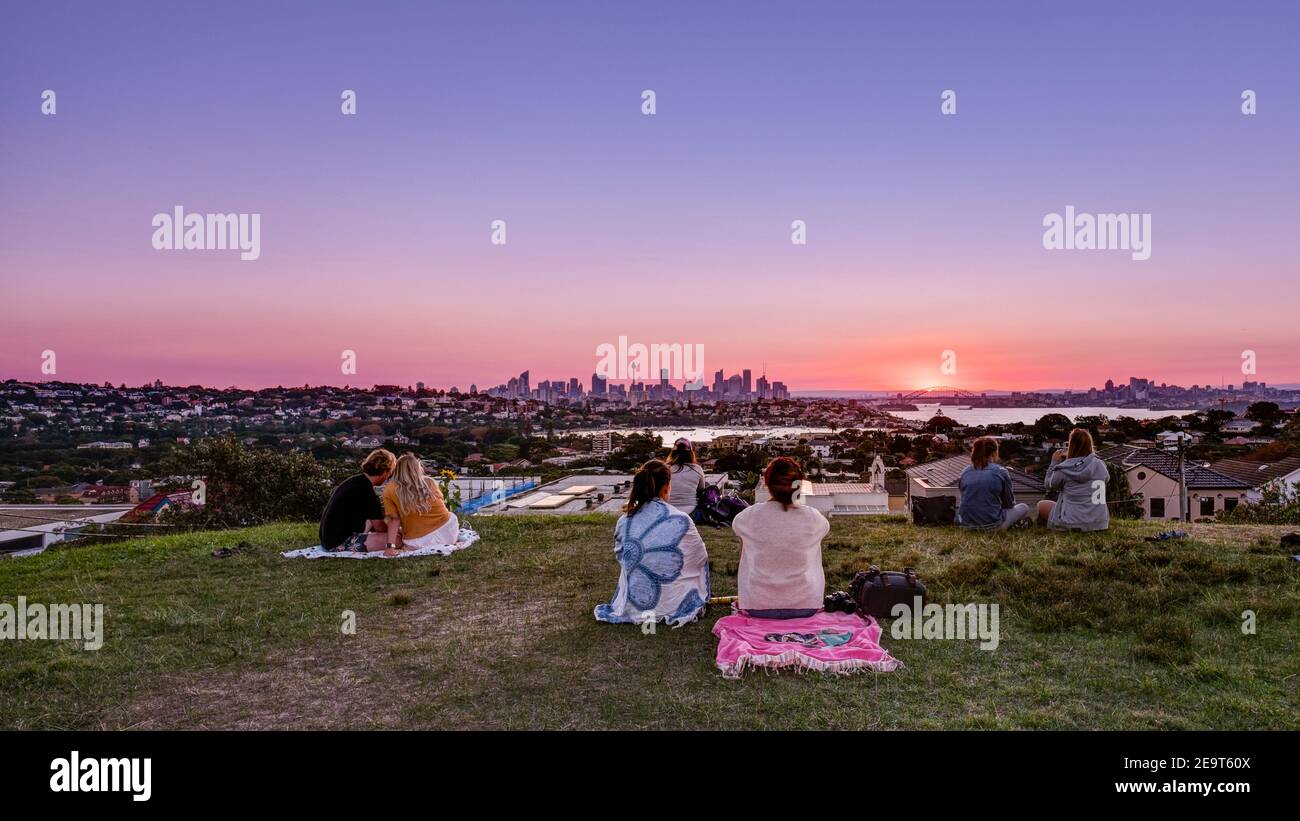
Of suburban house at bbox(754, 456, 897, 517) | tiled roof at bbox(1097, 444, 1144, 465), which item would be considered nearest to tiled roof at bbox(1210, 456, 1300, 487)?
tiled roof at bbox(1097, 444, 1144, 465)

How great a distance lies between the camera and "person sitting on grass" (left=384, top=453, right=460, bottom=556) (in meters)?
9.34

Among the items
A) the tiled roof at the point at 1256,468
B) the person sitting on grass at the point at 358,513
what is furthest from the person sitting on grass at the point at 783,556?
the tiled roof at the point at 1256,468

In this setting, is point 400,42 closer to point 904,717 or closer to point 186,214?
point 186,214

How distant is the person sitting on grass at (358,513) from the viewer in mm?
9273

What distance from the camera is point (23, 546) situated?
15.9 metres

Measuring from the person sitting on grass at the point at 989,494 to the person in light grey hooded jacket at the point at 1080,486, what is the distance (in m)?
0.51

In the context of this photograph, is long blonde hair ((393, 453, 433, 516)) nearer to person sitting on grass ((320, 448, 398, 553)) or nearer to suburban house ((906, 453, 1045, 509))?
person sitting on grass ((320, 448, 398, 553))

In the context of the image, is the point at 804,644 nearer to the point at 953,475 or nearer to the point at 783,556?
the point at 783,556

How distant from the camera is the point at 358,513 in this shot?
941 centimetres

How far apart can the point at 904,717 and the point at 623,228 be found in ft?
58.3

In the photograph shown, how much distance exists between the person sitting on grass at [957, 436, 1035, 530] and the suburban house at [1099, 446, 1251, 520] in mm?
11131

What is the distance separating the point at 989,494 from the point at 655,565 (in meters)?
6.32
